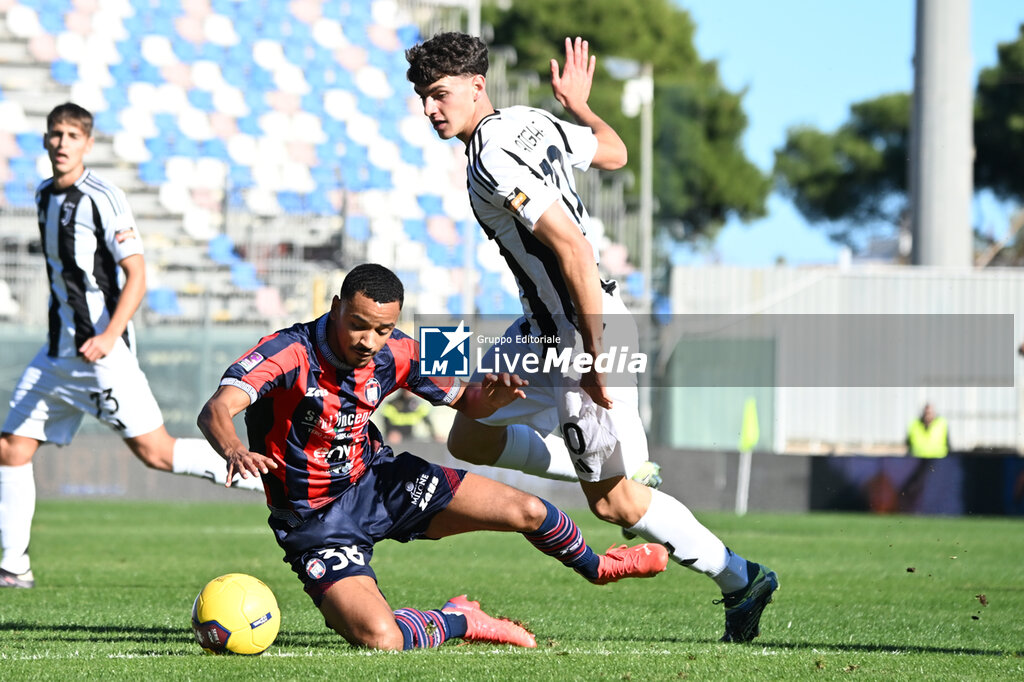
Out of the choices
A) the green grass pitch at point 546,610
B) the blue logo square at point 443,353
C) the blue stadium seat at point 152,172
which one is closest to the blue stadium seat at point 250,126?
the blue stadium seat at point 152,172

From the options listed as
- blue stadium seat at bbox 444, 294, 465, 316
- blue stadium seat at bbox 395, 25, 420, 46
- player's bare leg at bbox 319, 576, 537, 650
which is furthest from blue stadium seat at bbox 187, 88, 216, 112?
player's bare leg at bbox 319, 576, 537, 650

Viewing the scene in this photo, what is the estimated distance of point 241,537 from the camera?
11.7 meters

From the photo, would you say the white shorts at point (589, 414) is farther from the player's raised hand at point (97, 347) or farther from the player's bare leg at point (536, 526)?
the player's raised hand at point (97, 347)

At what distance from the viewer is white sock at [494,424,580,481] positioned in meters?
6.17

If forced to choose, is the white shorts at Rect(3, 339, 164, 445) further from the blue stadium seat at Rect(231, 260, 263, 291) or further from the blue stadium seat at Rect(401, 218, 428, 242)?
the blue stadium seat at Rect(401, 218, 428, 242)

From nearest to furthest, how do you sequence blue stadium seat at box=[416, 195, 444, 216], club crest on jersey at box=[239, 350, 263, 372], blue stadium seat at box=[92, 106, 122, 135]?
club crest on jersey at box=[239, 350, 263, 372], blue stadium seat at box=[92, 106, 122, 135], blue stadium seat at box=[416, 195, 444, 216]

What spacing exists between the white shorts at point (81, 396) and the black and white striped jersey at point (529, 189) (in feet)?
9.91

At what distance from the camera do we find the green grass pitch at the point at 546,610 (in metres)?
4.89

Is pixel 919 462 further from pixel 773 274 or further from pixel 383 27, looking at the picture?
pixel 383 27

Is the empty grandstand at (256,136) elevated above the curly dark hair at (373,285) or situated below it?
above

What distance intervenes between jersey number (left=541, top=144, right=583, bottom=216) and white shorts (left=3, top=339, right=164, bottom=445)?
3225 millimetres

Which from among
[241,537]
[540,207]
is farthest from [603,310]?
[241,537]

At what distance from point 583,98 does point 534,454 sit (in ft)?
5.46

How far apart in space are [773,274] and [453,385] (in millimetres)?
20622
